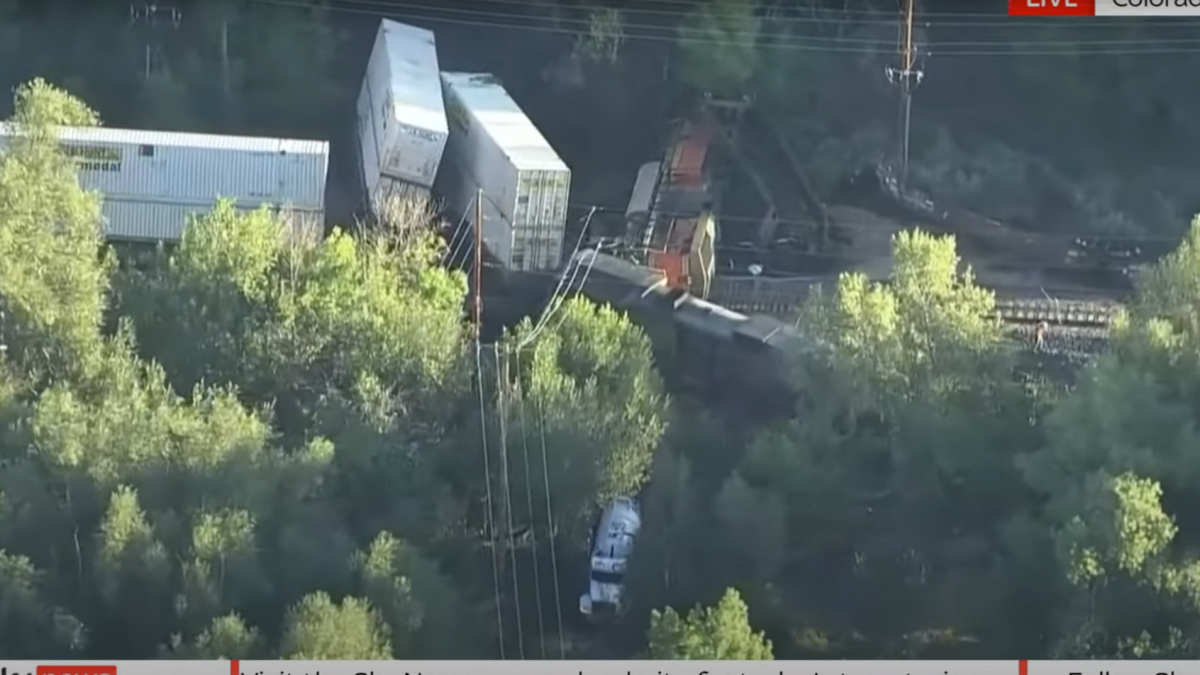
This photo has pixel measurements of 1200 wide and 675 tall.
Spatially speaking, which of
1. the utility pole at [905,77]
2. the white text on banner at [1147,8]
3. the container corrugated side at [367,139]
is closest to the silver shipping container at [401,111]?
the container corrugated side at [367,139]

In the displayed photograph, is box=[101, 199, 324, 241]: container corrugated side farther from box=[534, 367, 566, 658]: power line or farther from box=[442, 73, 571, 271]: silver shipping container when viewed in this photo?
box=[534, 367, 566, 658]: power line

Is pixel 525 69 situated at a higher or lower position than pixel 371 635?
higher

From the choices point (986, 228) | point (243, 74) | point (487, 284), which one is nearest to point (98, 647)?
point (487, 284)

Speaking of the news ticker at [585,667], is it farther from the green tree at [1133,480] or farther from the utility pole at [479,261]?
the utility pole at [479,261]

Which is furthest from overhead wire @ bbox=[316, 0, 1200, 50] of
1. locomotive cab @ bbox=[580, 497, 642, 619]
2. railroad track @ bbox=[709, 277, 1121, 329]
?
locomotive cab @ bbox=[580, 497, 642, 619]

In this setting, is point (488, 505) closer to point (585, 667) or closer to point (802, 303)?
point (585, 667)

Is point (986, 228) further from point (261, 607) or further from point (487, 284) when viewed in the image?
point (261, 607)
